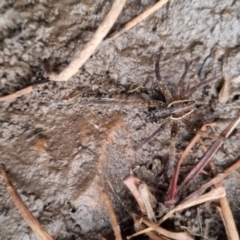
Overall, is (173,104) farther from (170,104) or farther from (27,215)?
(27,215)

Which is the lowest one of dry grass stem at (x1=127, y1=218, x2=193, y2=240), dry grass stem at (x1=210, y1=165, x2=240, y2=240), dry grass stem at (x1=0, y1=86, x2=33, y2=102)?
dry grass stem at (x1=210, y1=165, x2=240, y2=240)

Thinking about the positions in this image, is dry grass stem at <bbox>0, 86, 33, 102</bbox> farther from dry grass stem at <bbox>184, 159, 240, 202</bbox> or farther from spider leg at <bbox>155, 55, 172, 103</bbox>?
dry grass stem at <bbox>184, 159, 240, 202</bbox>

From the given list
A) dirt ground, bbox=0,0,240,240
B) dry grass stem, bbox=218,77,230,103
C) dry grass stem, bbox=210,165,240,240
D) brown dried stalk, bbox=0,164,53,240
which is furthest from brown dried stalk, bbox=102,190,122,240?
dry grass stem, bbox=218,77,230,103

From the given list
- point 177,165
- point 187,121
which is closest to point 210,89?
point 187,121

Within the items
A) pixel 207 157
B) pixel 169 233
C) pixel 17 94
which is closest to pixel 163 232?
pixel 169 233

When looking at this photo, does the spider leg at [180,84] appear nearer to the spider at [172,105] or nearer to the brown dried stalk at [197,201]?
the spider at [172,105]

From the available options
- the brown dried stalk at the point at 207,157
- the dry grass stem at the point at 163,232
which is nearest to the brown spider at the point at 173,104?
the brown dried stalk at the point at 207,157
